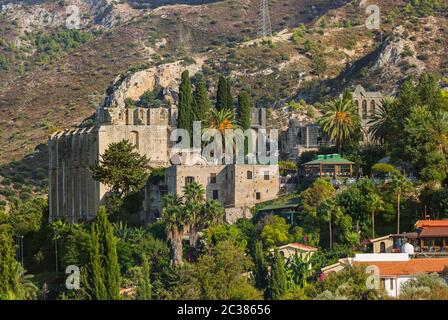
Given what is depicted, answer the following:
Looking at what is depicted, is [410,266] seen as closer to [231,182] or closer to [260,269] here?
[260,269]

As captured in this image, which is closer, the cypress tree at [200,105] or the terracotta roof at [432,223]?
the terracotta roof at [432,223]

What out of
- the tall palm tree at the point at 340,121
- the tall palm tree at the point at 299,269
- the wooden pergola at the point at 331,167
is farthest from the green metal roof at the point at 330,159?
the tall palm tree at the point at 299,269

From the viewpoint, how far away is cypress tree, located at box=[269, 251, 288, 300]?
3821 inches

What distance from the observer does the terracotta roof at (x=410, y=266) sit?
97000mm

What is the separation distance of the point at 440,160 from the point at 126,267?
22.3m

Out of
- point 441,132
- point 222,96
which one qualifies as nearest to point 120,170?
point 222,96

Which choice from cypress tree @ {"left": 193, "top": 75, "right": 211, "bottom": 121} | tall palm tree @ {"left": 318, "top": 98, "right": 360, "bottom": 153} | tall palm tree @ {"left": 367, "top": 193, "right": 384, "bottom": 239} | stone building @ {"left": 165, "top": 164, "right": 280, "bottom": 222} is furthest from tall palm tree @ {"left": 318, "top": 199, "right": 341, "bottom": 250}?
cypress tree @ {"left": 193, "top": 75, "right": 211, "bottom": 121}

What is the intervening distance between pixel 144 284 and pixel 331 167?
23.7m

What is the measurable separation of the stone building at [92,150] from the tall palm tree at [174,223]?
11222mm

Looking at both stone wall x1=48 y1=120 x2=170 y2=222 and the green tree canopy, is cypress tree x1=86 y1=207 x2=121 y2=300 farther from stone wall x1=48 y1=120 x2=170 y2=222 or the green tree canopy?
stone wall x1=48 y1=120 x2=170 y2=222

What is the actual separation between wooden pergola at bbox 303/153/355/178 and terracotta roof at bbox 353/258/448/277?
18648 mm

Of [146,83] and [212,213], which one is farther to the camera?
[146,83]

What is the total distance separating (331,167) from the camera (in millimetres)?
119438

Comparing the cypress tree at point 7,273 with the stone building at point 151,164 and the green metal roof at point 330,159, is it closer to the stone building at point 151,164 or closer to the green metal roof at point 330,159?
the stone building at point 151,164
